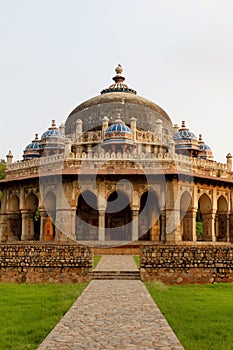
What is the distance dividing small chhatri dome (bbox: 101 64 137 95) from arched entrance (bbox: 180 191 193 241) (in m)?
9.49

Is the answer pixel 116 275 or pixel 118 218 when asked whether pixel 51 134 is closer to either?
pixel 118 218

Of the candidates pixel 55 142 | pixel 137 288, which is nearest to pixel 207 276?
pixel 137 288

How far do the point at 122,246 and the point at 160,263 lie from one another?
25.7 ft

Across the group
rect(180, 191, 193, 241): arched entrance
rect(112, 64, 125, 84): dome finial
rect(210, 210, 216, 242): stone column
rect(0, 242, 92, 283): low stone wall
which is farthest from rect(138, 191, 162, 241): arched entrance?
rect(0, 242, 92, 283): low stone wall

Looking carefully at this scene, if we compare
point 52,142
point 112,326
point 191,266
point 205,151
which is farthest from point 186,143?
point 112,326

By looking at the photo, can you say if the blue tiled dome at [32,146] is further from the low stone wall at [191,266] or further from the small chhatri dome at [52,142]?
the low stone wall at [191,266]

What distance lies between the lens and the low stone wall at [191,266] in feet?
33.1

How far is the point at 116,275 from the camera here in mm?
10133

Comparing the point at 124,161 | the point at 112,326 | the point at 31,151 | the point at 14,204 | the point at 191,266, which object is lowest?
the point at 112,326

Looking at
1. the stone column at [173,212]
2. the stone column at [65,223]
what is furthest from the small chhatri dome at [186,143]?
the stone column at [65,223]

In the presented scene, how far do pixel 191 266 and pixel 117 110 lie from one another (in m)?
16.3

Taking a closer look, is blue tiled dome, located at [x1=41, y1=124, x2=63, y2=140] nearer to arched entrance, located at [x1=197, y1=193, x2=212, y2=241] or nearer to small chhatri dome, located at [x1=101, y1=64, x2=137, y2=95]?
small chhatri dome, located at [x1=101, y1=64, x2=137, y2=95]

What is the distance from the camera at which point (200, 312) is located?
648cm

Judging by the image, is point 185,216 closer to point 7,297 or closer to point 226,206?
point 226,206
